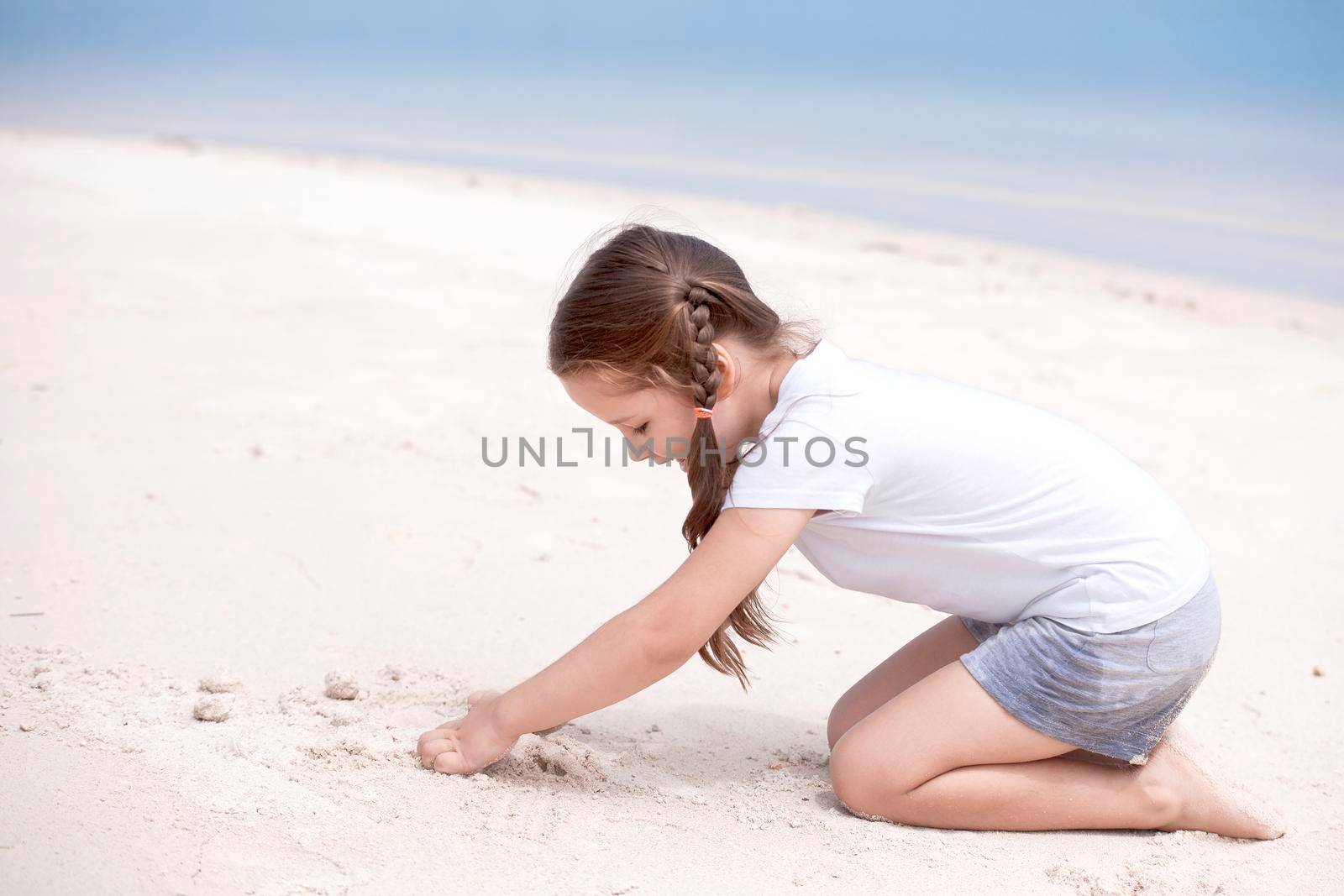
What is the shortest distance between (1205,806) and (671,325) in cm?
107

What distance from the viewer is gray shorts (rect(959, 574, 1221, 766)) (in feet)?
5.19

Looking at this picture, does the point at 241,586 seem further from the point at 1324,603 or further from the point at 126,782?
the point at 1324,603

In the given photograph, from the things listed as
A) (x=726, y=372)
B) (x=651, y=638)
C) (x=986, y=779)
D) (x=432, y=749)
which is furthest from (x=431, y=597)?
(x=986, y=779)

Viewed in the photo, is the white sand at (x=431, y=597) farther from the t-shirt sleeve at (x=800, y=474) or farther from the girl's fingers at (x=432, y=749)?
the t-shirt sleeve at (x=800, y=474)

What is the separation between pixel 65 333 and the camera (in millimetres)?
3684

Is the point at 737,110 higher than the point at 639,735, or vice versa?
the point at 737,110

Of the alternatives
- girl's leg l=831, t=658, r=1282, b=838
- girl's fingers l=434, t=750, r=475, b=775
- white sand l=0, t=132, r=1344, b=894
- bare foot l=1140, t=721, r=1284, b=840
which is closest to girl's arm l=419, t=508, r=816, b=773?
girl's fingers l=434, t=750, r=475, b=775

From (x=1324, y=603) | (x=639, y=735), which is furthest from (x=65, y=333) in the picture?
(x=1324, y=603)

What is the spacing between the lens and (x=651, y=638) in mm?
1515

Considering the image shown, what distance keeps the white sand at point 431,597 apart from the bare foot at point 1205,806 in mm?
23

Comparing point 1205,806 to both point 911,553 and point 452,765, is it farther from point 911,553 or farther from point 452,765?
point 452,765

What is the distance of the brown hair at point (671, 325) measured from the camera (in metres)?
1.52

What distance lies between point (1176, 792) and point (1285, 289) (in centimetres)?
690

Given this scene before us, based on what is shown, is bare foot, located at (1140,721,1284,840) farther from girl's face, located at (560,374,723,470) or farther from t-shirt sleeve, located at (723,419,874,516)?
girl's face, located at (560,374,723,470)
